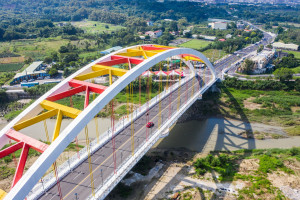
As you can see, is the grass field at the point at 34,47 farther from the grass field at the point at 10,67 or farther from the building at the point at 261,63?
the building at the point at 261,63

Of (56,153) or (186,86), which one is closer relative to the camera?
(56,153)

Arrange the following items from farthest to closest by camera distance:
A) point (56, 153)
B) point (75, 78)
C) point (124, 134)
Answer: point (124, 134) < point (75, 78) < point (56, 153)

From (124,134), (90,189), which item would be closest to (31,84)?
(124,134)

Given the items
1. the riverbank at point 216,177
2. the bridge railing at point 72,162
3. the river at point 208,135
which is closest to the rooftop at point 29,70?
the river at point 208,135

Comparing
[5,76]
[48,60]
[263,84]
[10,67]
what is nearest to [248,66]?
[263,84]

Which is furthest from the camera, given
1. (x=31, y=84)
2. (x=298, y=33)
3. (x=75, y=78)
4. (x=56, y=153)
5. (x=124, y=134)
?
(x=298, y=33)

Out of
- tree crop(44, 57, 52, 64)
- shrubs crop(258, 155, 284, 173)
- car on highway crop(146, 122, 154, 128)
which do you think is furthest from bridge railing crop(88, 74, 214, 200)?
tree crop(44, 57, 52, 64)

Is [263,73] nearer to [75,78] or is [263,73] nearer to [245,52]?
[245,52]

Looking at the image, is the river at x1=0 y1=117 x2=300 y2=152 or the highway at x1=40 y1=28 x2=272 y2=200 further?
the river at x1=0 y1=117 x2=300 y2=152

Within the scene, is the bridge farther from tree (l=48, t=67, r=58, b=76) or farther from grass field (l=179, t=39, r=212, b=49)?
grass field (l=179, t=39, r=212, b=49)
